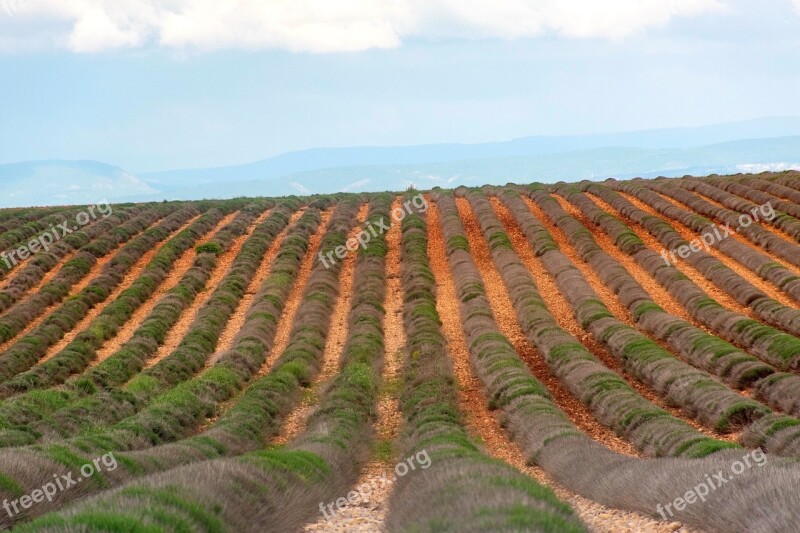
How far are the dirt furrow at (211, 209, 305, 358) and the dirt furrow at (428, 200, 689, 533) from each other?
6.03 metres

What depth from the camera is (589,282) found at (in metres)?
32.2

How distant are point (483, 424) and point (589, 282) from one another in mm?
14546

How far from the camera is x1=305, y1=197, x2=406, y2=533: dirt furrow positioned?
Answer: 999cm

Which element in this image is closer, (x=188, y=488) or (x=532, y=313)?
(x=188, y=488)

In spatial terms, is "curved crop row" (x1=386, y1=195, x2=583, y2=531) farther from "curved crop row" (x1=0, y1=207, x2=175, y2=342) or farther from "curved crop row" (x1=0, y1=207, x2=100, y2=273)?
"curved crop row" (x1=0, y1=207, x2=100, y2=273)

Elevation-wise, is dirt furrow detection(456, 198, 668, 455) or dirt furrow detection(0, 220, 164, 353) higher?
dirt furrow detection(0, 220, 164, 353)

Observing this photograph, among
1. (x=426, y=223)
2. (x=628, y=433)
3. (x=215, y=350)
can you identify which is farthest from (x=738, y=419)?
(x=426, y=223)

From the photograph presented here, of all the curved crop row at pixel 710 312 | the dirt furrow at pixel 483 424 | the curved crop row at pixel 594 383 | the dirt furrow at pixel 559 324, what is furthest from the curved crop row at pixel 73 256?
the curved crop row at pixel 710 312

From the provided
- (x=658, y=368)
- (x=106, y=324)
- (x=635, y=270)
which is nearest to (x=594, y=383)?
(x=658, y=368)

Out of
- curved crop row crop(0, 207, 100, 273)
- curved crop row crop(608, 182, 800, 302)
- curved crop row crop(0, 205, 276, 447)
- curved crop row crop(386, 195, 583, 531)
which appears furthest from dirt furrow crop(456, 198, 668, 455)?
curved crop row crop(0, 207, 100, 273)

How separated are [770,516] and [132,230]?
41.7 meters

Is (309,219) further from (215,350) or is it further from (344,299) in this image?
(215,350)

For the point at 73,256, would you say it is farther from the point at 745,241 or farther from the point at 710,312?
the point at 745,241

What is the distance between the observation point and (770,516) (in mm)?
7266
